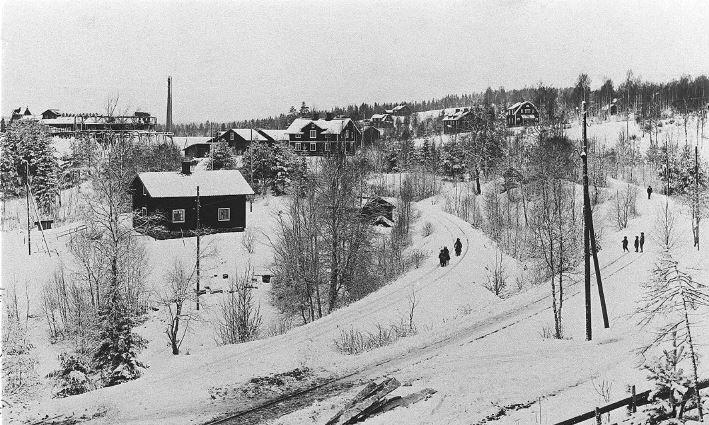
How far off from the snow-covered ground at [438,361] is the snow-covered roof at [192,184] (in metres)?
14.8

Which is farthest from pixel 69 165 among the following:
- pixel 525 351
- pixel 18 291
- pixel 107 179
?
pixel 525 351

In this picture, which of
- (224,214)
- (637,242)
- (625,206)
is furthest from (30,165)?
(625,206)

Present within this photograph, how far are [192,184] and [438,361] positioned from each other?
33149mm

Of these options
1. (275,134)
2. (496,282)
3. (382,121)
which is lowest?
(496,282)

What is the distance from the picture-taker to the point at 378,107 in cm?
19462

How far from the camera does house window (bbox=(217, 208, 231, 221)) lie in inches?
1888

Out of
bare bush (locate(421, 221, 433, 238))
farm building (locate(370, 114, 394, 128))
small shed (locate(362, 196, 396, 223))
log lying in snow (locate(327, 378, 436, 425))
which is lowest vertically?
log lying in snow (locate(327, 378, 436, 425))

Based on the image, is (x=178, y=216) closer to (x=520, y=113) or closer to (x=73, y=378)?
(x=73, y=378)

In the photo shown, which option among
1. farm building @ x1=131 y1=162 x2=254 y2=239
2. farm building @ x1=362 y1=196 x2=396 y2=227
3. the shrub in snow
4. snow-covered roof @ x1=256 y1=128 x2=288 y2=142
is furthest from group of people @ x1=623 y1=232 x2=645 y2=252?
snow-covered roof @ x1=256 y1=128 x2=288 y2=142

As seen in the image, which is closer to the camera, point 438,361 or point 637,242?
point 438,361

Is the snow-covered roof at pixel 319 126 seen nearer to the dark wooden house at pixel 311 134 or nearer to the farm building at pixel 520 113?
the dark wooden house at pixel 311 134

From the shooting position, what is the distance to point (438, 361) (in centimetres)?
1914

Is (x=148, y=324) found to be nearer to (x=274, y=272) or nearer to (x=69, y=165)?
(x=274, y=272)

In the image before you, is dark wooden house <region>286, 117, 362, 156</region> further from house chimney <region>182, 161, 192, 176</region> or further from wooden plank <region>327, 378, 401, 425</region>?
wooden plank <region>327, 378, 401, 425</region>
